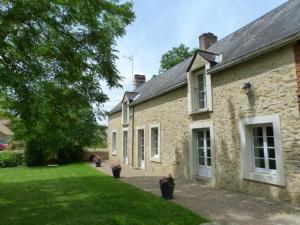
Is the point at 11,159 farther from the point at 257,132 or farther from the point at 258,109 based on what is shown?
the point at 258,109

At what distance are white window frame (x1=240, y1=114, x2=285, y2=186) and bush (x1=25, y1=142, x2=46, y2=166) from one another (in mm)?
17116

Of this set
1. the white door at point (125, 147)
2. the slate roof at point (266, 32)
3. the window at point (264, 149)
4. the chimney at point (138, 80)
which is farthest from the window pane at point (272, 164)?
the chimney at point (138, 80)

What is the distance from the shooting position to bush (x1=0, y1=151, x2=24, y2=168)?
21.2 metres

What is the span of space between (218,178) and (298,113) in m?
3.75

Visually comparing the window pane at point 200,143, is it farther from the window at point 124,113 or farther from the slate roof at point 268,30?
the window at point 124,113

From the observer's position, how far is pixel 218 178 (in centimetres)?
923

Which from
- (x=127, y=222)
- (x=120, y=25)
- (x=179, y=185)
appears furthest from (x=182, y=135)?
(x=127, y=222)

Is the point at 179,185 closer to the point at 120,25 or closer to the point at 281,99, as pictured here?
the point at 281,99

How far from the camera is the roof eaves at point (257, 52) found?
6.60 meters

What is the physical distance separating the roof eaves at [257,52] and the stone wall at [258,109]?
20 cm

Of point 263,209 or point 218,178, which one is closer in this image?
point 263,209

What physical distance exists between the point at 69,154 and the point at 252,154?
17.2 metres

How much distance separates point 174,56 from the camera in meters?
31.0

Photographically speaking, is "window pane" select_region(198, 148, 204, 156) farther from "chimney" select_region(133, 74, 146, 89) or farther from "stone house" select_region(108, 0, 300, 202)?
"chimney" select_region(133, 74, 146, 89)
